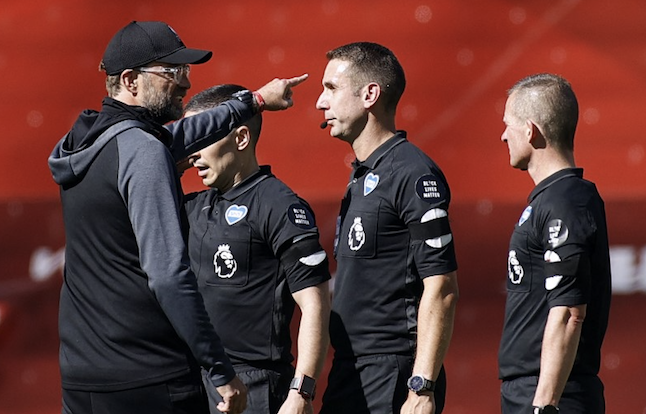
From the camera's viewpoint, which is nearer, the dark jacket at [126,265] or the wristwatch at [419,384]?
the dark jacket at [126,265]

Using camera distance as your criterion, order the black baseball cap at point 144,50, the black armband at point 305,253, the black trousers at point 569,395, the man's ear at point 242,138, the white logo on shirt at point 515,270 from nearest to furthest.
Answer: the black baseball cap at point 144,50 < the black trousers at point 569,395 < the white logo on shirt at point 515,270 < the black armband at point 305,253 < the man's ear at point 242,138

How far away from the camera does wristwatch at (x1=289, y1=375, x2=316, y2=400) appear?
A: 12.1 feet

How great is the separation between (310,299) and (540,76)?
1.07 meters

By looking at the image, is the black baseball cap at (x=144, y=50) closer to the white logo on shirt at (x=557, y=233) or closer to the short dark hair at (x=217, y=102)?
the short dark hair at (x=217, y=102)

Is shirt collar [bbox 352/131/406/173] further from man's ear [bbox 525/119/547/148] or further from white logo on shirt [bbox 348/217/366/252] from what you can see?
man's ear [bbox 525/119/547/148]

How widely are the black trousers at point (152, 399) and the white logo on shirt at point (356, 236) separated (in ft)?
2.74

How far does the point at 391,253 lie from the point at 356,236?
133 millimetres

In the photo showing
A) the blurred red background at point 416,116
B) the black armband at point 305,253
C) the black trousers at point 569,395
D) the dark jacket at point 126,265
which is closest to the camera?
the dark jacket at point 126,265

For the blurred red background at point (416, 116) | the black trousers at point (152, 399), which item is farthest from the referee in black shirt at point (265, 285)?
the blurred red background at point (416, 116)

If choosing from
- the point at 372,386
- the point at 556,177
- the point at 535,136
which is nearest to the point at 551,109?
the point at 535,136

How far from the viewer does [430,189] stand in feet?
12.1

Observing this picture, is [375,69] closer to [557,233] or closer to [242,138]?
[242,138]

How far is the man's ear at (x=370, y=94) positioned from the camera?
13.1 ft

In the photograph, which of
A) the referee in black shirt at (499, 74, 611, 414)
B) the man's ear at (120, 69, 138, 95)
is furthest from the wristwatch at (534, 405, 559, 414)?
the man's ear at (120, 69, 138, 95)
